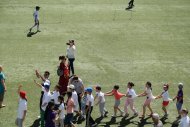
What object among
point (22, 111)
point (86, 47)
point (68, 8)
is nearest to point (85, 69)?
point (86, 47)

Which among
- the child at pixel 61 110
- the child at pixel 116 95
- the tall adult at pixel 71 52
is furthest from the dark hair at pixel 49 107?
the tall adult at pixel 71 52

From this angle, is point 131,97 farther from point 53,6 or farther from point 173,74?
point 53,6

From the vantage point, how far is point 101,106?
1664cm

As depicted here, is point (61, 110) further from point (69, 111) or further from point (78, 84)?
point (78, 84)

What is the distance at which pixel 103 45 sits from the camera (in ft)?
83.3

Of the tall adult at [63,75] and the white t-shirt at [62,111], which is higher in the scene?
the tall adult at [63,75]

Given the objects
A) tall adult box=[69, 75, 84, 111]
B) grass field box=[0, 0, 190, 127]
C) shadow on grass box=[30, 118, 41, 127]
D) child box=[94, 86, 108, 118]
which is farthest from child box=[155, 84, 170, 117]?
shadow on grass box=[30, 118, 41, 127]

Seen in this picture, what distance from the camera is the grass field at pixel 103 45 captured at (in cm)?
1999

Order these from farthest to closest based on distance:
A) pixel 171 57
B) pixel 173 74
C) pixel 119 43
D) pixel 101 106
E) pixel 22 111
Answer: pixel 119 43 < pixel 171 57 < pixel 173 74 < pixel 101 106 < pixel 22 111

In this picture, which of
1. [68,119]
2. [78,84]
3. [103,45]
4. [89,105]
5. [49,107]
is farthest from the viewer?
[103,45]

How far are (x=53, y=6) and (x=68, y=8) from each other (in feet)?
4.16

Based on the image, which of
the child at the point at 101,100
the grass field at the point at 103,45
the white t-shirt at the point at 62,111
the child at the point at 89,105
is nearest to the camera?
the white t-shirt at the point at 62,111

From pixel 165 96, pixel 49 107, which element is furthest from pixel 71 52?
pixel 49 107

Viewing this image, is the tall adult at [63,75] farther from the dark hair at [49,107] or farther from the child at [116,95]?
the dark hair at [49,107]
